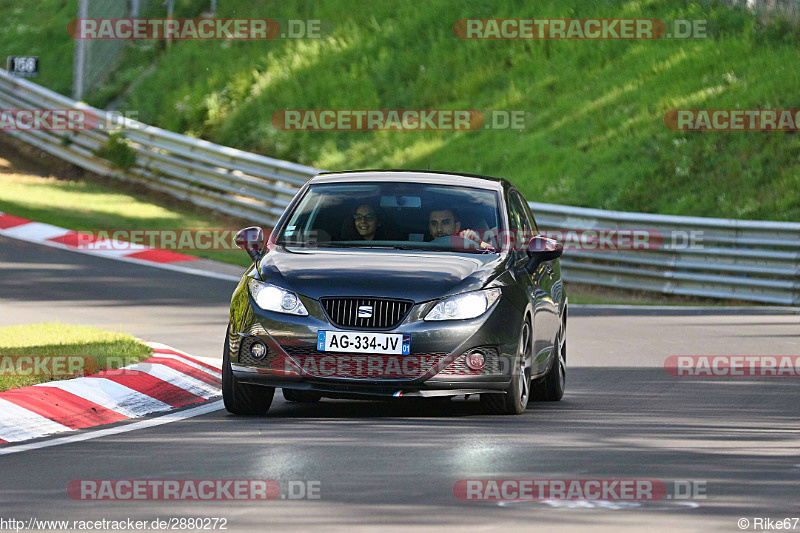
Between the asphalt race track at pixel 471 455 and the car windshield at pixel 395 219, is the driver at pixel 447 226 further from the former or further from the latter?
the asphalt race track at pixel 471 455

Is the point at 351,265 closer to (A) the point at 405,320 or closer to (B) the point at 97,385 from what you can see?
(A) the point at 405,320

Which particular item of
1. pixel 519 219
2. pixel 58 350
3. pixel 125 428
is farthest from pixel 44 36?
pixel 125 428

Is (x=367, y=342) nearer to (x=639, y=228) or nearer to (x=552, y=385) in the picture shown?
(x=552, y=385)

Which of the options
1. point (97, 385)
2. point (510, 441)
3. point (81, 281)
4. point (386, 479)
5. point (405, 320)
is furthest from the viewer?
point (81, 281)

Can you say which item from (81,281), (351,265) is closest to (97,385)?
(351,265)

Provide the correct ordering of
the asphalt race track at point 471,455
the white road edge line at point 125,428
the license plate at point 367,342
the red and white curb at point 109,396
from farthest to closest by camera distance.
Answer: the license plate at point 367,342 < the red and white curb at point 109,396 < the white road edge line at point 125,428 < the asphalt race track at point 471,455

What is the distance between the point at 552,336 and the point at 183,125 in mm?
20742

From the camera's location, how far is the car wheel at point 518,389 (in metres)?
10.4

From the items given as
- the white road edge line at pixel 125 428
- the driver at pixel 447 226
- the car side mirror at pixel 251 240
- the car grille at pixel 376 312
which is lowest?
the white road edge line at pixel 125 428

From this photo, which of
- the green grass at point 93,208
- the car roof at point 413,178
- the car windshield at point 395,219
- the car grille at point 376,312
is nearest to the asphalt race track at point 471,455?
the car grille at point 376,312

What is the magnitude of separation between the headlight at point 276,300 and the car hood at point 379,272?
0.05m

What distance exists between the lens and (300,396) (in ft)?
37.1

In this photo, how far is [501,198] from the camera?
1155 centimetres

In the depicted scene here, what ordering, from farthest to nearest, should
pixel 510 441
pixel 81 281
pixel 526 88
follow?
pixel 526 88 < pixel 81 281 < pixel 510 441
